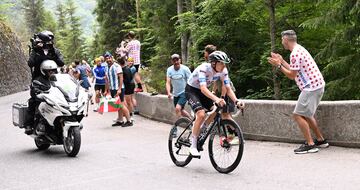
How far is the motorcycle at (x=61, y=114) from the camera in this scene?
9055mm

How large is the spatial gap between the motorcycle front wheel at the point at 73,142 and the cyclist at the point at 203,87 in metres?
2.28

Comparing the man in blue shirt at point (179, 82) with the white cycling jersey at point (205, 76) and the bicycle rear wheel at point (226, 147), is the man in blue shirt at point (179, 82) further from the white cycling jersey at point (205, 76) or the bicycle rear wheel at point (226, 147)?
the bicycle rear wheel at point (226, 147)

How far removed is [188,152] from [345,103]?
300 centimetres

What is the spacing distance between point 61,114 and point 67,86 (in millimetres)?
611

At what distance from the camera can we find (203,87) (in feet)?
24.9

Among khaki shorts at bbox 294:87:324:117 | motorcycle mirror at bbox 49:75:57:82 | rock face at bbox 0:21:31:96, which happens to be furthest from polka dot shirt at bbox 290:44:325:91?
rock face at bbox 0:21:31:96

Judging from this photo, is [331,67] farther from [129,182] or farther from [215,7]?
[129,182]

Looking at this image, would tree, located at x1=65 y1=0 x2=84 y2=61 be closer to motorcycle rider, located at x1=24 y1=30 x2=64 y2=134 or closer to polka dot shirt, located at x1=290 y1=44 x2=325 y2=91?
motorcycle rider, located at x1=24 y1=30 x2=64 y2=134

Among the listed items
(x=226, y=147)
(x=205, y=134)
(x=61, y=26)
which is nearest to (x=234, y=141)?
(x=226, y=147)

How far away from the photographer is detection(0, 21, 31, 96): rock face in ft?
98.1

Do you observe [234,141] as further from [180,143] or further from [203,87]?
[180,143]

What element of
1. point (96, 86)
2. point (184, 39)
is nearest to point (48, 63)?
point (96, 86)

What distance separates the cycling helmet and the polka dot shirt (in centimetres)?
462

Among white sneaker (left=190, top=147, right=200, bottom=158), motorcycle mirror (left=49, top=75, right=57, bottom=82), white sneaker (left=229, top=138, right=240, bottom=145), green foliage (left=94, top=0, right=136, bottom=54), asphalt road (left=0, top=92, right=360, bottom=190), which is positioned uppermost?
green foliage (left=94, top=0, right=136, bottom=54)
